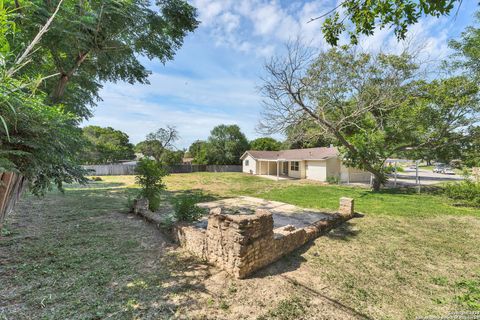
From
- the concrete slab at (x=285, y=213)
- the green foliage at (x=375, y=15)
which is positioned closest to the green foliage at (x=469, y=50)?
the concrete slab at (x=285, y=213)

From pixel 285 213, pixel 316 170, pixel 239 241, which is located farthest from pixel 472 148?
pixel 239 241

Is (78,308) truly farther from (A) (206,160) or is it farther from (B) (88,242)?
(A) (206,160)

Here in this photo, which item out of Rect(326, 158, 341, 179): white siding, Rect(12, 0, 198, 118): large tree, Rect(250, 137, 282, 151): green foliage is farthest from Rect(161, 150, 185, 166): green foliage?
Rect(12, 0, 198, 118): large tree

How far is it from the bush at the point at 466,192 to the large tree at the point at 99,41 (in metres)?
13.7

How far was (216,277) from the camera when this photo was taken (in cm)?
375

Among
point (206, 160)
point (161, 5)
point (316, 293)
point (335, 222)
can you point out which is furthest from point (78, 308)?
point (206, 160)

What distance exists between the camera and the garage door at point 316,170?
62.6 ft

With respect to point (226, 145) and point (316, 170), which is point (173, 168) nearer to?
point (226, 145)

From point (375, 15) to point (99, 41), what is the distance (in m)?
7.54

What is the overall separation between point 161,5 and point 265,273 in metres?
9.07

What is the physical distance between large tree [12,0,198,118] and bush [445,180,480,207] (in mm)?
13726

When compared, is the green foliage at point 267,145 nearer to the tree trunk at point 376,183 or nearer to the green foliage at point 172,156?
the green foliage at point 172,156

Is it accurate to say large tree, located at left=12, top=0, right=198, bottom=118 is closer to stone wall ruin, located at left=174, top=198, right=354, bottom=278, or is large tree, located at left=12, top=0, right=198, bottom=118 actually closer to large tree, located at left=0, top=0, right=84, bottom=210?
large tree, located at left=0, top=0, right=84, bottom=210

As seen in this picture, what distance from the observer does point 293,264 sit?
4363 mm
